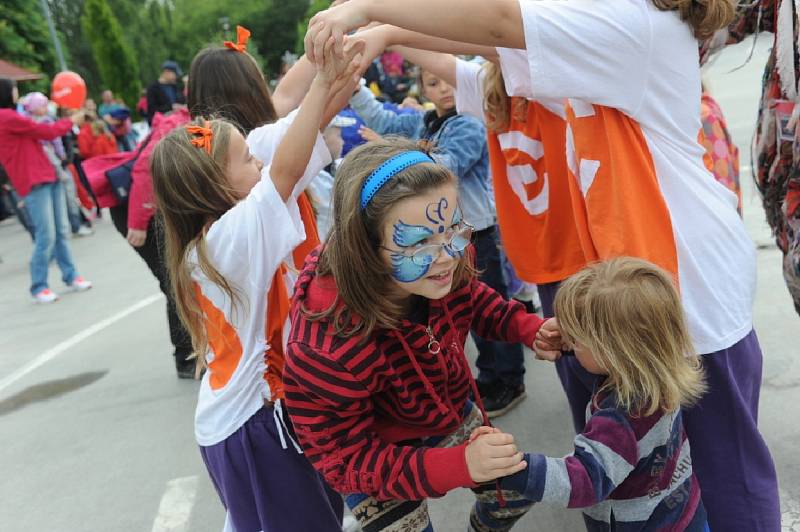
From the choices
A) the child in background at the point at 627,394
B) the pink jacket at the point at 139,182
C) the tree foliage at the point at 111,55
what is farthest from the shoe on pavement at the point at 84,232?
the tree foliage at the point at 111,55

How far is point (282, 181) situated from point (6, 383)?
4064 mm

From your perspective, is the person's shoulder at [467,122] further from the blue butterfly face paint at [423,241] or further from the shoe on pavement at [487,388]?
the blue butterfly face paint at [423,241]

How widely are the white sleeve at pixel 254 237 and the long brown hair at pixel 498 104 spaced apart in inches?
30.0

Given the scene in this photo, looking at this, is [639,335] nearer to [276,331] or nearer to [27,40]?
[276,331]

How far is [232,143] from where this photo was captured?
1.99 metres

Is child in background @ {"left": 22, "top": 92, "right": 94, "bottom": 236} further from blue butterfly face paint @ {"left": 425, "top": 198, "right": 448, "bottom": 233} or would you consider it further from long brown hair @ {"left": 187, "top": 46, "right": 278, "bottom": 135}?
blue butterfly face paint @ {"left": 425, "top": 198, "right": 448, "bottom": 233}

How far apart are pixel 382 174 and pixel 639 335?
2.19ft

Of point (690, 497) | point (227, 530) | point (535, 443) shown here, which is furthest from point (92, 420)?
point (690, 497)

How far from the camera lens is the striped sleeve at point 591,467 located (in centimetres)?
148

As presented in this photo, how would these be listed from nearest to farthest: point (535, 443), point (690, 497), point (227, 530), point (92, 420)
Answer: point (690, 497) < point (227, 530) < point (535, 443) < point (92, 420)

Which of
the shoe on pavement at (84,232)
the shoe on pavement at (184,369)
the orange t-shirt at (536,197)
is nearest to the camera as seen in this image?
the orange t-shirt at (536,197)

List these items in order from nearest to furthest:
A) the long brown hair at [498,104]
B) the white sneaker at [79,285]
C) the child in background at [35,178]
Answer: the long brown hair at [498,104]
the child in background at [35,178]
the white sneaker at [79,285]

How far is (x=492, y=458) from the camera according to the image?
4.68ft

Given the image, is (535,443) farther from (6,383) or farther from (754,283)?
(6,383)
